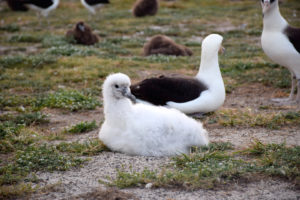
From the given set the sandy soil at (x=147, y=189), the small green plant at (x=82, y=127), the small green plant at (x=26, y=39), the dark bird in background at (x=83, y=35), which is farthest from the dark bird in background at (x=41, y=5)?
the sandy soil at (x=147, y=189)

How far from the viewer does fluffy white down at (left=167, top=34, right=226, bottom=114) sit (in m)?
5.97

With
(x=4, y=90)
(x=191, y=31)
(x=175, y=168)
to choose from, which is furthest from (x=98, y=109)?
(x=191, y=31)

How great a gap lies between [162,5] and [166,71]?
12631 mm

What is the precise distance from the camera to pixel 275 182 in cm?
394

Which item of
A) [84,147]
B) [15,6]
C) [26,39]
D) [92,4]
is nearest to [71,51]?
[26,39]

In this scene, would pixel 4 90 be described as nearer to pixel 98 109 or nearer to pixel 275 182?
pixel 98 109

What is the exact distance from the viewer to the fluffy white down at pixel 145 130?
15.3 feet

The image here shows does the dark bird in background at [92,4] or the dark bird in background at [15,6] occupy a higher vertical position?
the dark bird in background at [92,4]

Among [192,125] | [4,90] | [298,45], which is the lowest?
[4,90]

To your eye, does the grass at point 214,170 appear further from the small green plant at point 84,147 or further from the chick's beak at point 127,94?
the chick's beak at point 127,94

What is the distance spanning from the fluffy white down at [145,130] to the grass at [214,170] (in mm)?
275

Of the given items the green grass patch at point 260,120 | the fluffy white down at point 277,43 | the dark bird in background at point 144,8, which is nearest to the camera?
the green grass patch at point 260,120

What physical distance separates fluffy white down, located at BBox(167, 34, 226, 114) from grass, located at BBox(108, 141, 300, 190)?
1.44 metres

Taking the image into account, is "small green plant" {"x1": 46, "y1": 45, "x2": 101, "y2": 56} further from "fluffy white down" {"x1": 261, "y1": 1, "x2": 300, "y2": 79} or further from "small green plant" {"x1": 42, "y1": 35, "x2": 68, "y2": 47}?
"fluffy white down" {"x1": 261, "y1": 1, "x2": 300, "y2": 79}
